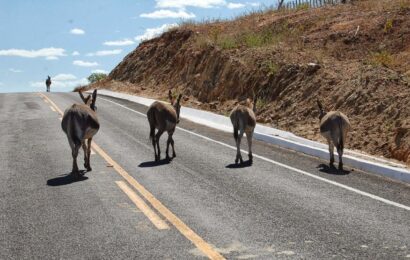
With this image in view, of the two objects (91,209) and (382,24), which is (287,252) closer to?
(91,209)

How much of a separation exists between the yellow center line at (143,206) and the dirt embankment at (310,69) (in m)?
8.25

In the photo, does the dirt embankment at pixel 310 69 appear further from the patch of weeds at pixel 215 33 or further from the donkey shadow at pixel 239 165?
the donkey shadow at pixel 239 165

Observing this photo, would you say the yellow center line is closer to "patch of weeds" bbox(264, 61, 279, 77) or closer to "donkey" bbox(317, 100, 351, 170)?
"donkey" bbox(317, 100, 351, 170)

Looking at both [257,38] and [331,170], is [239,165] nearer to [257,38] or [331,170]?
[331,170]

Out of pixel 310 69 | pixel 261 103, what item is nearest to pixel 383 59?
pixel 310 69

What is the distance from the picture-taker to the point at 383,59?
19.9 meters

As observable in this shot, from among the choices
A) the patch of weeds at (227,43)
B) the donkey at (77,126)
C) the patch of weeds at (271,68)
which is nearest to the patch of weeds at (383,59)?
the patch of weeds at (271,68)

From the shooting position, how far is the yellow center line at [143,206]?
293 inches

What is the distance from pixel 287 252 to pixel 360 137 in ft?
35.3

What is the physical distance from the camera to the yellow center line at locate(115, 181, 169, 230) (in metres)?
7.45

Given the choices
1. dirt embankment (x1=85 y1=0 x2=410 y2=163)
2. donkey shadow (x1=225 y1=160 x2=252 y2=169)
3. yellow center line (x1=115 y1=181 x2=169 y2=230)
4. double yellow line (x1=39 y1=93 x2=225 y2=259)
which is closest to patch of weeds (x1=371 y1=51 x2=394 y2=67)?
dirt embankment (x1=85 y1=0 x2=410 y2=163)

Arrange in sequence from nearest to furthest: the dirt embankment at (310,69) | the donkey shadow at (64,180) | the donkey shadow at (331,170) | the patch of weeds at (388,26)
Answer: the donkey shadow at (64,180), the donkey shadow at (331,170), the dirt embankment at (310,69), the patch of weeds at (388,26)

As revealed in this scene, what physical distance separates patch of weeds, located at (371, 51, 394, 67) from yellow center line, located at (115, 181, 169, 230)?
13492mm

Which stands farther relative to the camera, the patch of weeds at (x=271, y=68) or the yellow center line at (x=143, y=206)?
the patch of weeds at (x=271, y=68)
